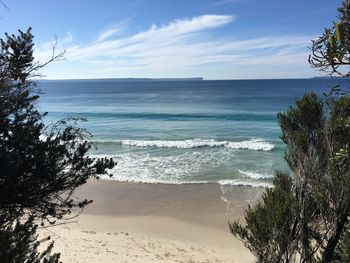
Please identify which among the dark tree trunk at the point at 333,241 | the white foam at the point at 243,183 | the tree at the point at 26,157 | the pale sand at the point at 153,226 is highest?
the tree at the point at 26,157

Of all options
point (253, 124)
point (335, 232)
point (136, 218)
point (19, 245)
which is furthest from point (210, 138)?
point (19, 245)

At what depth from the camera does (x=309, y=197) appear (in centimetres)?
735

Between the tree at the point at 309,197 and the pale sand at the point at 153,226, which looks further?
the pale sand at the point at 153,226

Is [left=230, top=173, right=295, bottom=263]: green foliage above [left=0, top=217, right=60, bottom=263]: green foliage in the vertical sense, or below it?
below

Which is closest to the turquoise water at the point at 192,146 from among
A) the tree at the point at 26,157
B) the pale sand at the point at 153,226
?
the pale sand at the point at 153,226

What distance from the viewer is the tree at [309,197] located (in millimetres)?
6422

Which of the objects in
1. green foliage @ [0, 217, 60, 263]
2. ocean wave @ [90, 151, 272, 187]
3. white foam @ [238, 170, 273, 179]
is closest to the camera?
green foliage @ [0, 217, 60, 263]

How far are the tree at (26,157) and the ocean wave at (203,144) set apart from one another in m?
22.7

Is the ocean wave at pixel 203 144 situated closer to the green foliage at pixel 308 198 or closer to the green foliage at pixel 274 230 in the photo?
the green foliage at pixel 308 198

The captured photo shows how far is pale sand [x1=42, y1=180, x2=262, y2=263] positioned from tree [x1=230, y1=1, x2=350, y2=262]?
14.9ft

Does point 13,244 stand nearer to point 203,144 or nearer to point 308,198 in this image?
point 308,198

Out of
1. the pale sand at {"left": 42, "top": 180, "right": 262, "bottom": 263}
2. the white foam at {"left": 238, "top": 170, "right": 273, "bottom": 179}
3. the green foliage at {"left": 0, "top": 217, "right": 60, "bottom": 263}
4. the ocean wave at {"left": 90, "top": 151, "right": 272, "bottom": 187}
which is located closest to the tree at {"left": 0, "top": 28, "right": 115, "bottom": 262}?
the green foliage at {"left": 0, "top": 217, "right": 60, "bottom": 263}

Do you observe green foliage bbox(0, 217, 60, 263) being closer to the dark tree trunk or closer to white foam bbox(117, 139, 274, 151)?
the dark tree trunk

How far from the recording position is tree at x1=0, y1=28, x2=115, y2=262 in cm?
481
